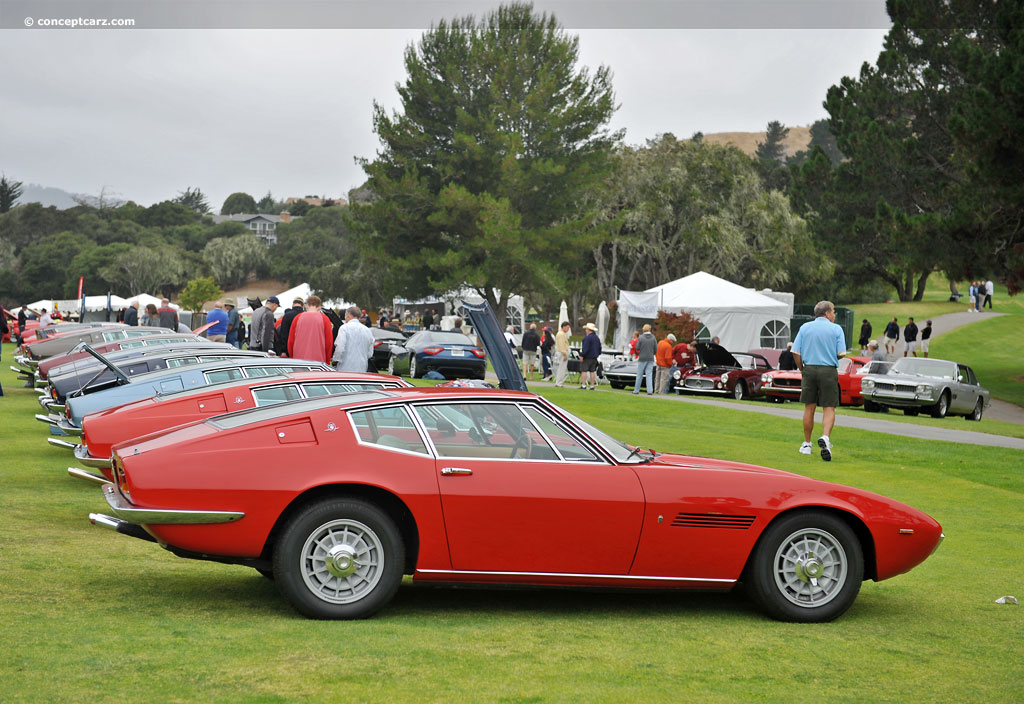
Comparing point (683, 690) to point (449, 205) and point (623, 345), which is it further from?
point (449, 205)

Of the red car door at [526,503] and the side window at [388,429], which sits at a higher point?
the side window at [388,429]

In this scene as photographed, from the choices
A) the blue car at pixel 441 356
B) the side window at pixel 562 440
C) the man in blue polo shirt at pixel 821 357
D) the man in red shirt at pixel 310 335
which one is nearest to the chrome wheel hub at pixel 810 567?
the side window at pixel 562 440

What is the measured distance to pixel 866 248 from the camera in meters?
52.6

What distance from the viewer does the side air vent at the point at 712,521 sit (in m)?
5.94

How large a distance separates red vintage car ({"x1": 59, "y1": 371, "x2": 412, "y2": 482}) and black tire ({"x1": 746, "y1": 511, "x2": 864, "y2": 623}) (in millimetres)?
3678

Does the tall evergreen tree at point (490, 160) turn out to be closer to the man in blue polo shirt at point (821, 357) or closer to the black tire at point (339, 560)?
the man in blue polo shirt at point (821, 357)

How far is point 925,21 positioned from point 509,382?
4275cm

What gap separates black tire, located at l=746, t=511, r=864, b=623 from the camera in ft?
19.8

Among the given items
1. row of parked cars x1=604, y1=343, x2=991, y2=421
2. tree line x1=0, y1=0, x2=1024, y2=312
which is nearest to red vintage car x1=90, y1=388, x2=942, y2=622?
row of parked cars x1=604, y1=343, x2=991, y2=421

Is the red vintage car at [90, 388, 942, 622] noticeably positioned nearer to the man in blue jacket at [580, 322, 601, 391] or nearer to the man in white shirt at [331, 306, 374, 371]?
the man in white shirt at [331, 306, 374, 371]

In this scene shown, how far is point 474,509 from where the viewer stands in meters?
5.72

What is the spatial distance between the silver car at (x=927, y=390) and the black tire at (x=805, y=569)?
21.0 m

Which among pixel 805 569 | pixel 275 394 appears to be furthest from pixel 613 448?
pixel 275 394

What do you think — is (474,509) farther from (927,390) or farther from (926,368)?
(926,368)
